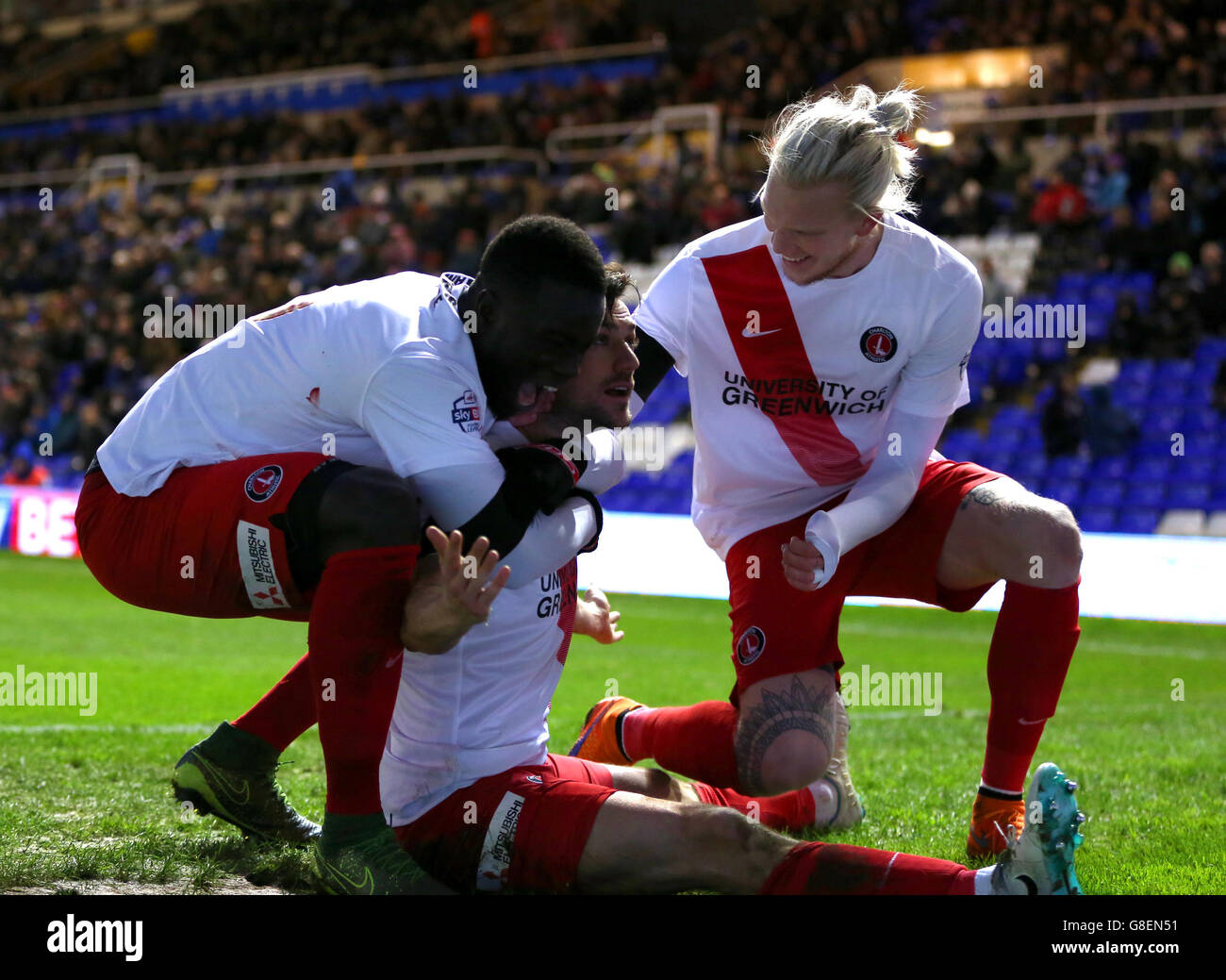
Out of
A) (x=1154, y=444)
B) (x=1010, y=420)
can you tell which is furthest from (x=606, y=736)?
(x=1010, y=420)

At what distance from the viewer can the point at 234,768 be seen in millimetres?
3967

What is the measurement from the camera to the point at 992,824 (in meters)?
3.99

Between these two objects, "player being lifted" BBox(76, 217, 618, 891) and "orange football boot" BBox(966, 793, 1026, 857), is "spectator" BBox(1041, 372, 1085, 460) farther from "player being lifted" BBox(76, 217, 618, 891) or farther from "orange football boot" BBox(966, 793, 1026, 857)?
"player being lifted" BBox(76, 217, 618, 891)

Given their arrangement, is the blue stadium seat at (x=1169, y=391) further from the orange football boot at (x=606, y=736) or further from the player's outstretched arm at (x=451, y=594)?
the player's outstretched arm at (x=451, y=594)

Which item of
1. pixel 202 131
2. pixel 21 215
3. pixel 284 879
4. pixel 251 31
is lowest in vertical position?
pixel 284 879

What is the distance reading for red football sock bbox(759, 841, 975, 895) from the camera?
288cm

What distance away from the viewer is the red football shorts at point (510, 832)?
313 centimetres

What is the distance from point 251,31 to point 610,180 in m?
14.0

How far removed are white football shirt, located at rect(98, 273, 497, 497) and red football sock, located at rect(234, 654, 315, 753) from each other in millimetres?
789

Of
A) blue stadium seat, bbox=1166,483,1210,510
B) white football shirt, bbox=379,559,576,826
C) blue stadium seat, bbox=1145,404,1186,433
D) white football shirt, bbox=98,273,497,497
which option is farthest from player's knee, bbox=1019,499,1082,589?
blue stadium seat, bbox=1145,404,1186,433

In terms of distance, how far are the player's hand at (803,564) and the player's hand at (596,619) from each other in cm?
59

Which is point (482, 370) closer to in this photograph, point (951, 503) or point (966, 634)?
point (951, 503)

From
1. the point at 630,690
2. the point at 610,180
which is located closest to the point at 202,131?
the point at 610,180

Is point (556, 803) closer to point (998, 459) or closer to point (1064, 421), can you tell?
point (1064, 421)
